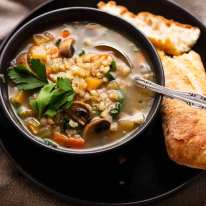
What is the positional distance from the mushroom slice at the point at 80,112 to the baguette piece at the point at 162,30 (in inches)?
35.7

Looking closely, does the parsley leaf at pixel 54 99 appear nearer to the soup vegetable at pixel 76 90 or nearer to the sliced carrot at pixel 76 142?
the soup vegetable at pixel 76 90

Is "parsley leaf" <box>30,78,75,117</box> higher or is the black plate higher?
"parsley leaf" <box>30,78,75,117</box>

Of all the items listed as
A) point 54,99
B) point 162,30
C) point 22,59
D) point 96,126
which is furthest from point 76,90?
point 162,30

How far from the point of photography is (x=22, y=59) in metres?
3.39

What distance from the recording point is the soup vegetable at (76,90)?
3.15 meters

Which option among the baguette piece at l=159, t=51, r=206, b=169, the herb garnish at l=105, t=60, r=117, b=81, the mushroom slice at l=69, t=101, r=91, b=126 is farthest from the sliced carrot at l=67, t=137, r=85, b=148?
the baguette piece at l=159, t=51, r=206, b=169

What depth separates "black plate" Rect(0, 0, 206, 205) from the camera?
10.8ft

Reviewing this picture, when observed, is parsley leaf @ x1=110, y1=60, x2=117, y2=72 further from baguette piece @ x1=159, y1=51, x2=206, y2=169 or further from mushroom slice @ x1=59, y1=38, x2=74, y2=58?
baguette piece @ x1=159, y1=51, x2=206, y2=169

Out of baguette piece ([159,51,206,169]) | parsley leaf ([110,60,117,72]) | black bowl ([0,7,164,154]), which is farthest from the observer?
parsley leaf ([110,60,117,72])

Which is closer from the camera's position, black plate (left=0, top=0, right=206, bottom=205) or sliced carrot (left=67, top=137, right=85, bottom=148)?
sliced carrot (left=67, top=137, right=85, bottom=148)

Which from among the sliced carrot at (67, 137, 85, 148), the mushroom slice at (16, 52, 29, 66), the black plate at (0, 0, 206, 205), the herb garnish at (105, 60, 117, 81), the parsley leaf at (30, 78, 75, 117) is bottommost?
the black plate at (0, 0, 206, 205)

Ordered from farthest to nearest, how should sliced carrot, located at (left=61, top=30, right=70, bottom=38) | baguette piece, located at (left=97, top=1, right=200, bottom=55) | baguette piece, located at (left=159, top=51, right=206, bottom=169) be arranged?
1. baguette piece, located at (left=97, top=1, right=200, bottom=55)
2. sliced carrot, located at (left=61, top=30, right=70, bottom=38)
3. baguette piece, located at (left=159, top=51, right=206, bottom=169)

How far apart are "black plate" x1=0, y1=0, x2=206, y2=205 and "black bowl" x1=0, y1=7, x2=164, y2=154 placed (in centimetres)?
25

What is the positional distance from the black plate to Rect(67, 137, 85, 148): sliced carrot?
0.55 ft
